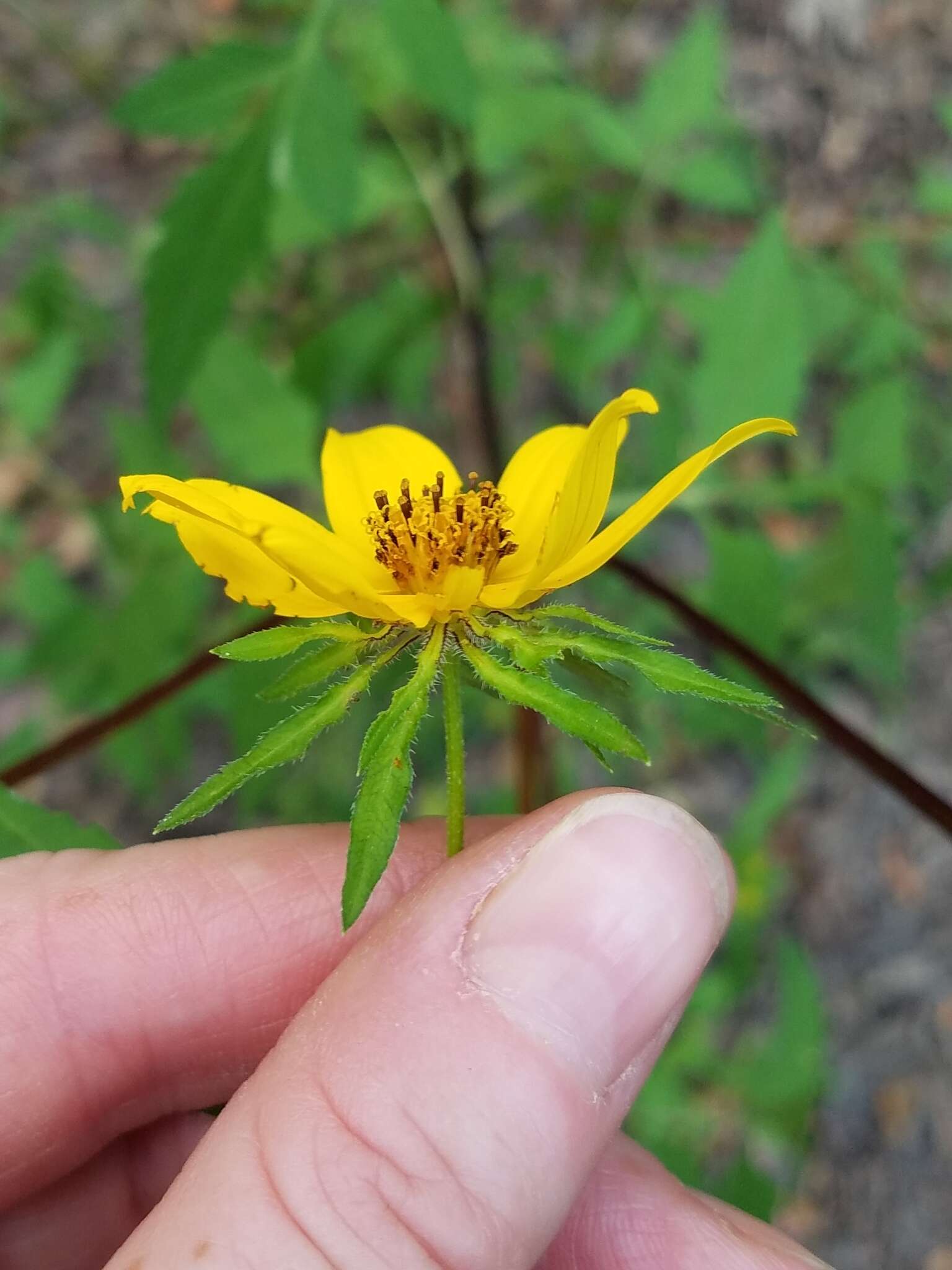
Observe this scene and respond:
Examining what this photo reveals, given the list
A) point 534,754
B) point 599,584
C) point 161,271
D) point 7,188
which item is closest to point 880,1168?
point 599,584

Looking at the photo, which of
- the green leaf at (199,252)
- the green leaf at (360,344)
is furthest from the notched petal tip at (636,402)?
the green leaf at (360,344)

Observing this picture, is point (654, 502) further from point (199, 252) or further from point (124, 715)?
point (199, 252)

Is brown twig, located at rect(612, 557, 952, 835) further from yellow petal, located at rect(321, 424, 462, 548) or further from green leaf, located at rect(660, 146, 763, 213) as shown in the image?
green leaf, located at rect(660, 146, 763, 213)

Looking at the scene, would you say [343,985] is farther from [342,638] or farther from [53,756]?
[53,756]

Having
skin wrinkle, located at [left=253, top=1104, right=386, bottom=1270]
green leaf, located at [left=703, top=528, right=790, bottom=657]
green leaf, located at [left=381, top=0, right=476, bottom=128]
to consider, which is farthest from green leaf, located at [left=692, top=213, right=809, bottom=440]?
skin wrinkle, located at [left=253, top=1104, right=386, bottom=1270]

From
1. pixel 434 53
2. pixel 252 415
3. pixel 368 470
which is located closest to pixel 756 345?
pixel 434 53

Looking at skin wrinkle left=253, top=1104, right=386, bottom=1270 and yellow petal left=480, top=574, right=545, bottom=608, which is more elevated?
yellow petal left=480, top=574, right=545, bottom=608

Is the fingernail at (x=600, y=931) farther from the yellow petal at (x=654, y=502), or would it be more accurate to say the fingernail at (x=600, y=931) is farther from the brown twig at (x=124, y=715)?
the brown twig at (x=124, y=715)
